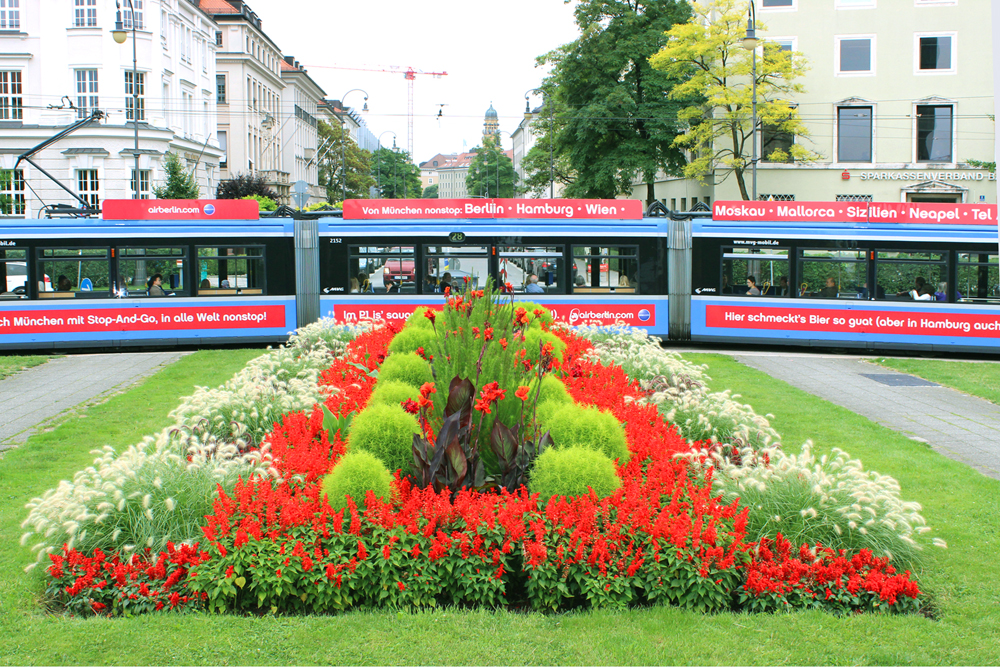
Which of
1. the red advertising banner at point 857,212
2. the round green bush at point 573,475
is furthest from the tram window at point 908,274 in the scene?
the round green bush at point 573,475

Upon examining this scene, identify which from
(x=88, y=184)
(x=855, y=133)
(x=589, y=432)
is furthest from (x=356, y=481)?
(x=88, y=184)

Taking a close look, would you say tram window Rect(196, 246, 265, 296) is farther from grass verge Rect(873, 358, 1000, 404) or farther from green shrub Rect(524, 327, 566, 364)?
grass verge Rect(873, 358, 1000, 404)

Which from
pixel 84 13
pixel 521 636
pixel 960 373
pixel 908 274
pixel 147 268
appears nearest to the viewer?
pixel 521 636

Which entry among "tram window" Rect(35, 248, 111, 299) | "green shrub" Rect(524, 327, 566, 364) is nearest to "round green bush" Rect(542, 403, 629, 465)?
"green shrub" Rect(524, 327, 566, 364)

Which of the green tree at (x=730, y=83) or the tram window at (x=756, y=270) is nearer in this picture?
the tram window at (x=756, y=270)

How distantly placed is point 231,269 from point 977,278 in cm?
1682

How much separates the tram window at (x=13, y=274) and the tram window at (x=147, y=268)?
1969 millimetres

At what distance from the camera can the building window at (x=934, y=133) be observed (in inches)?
1893

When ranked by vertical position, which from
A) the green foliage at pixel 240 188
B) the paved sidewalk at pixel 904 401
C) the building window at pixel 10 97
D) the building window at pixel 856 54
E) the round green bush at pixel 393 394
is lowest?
the paved sidewalk at pixel 904 401

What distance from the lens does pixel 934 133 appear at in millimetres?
48281

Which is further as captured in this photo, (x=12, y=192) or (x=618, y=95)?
(x=12, y=192)

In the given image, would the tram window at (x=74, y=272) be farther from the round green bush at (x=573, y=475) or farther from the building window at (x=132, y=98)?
the building window at (x=132, y=98)

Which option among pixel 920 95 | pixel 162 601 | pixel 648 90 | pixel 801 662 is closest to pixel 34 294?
pixel 162 601

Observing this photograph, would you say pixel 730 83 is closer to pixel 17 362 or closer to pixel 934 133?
pixel 934 133
